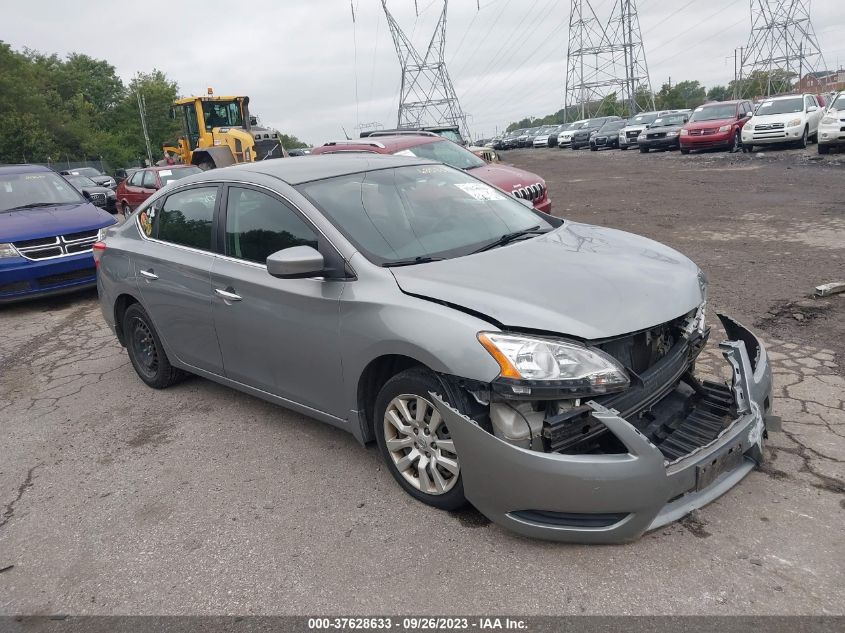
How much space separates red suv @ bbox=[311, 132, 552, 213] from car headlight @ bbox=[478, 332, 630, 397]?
6575mm

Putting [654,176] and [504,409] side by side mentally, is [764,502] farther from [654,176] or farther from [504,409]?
[654,176]

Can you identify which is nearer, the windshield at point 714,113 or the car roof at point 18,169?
the car roof at point 18,169

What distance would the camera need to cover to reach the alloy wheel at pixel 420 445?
3154 mm

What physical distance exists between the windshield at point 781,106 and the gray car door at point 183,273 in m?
21.6

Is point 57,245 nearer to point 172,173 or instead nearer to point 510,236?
point 510,236

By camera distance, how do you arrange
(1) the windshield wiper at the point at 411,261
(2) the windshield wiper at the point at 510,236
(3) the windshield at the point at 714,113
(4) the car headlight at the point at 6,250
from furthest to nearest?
(3) the windshield at the point at 714,113
(4) the car headlight at the point at 6,250
(2) the windshield wiper at the point at 510,236
(1) the windshield wiper at the point at 411,261

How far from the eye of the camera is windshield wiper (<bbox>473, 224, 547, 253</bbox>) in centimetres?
379

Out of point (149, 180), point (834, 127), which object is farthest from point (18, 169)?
point (834, 127)

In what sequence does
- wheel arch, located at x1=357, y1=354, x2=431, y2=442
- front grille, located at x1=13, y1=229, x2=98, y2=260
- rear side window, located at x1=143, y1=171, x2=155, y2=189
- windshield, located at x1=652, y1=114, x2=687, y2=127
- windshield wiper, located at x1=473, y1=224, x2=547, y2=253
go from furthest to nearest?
1. windshield, located at x1=652, y1=114, x2=687, y2=127
2. rear side window, located at x1=143, y1=171, x2=155, y2=189
3. front grille, located at x1=13, y1=229, x2=98, y2=260
4. windshield wiper, located at x1=473, y1=224, x2=547, y2=253
5. wheel arch, located at x1=357, y1=354, x2=431, y2=442

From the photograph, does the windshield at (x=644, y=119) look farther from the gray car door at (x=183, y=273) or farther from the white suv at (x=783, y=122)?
the gray car door at (x=183, y=273)

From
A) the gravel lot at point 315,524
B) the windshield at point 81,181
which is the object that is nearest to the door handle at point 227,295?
the gravel lot at point 315,524

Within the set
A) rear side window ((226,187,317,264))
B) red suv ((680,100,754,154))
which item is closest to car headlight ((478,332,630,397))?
rear side window ((226,187,317,264))

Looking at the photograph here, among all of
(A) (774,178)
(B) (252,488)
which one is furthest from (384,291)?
(A) (774,178)

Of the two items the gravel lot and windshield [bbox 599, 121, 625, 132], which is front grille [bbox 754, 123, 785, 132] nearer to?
windshield [bbox 599, 121, 625, 132]
